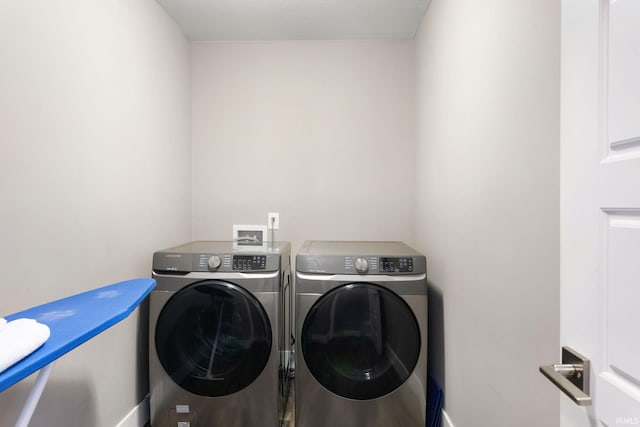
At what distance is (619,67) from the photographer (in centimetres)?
54

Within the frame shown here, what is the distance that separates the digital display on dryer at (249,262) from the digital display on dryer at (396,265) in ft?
2.01

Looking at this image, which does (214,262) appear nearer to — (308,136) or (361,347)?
(361,347)

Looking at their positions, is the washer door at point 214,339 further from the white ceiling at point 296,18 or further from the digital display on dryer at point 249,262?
the white ceiling at point 296,18

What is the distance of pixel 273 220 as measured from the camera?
230 cm

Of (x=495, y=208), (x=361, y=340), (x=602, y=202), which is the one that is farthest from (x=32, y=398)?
(x=495, y=208)

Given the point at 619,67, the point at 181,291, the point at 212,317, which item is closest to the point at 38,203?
the point at 181,291

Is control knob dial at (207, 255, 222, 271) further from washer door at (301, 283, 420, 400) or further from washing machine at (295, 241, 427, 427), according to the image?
washer door at (301, 283, 420, 400)

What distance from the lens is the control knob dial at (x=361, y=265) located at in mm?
1549

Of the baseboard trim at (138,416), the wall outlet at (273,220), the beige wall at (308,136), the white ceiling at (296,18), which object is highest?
the white ceiling at (296,18)

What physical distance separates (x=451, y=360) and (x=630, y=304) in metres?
1.17

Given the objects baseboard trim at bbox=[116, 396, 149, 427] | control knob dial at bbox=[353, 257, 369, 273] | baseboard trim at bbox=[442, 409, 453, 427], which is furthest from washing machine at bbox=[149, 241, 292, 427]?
baseboard trim at bbox=[442, 409, 453, 427]

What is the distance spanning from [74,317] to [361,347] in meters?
1.19

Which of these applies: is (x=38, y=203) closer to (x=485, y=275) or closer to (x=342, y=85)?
(x=485, y=275)

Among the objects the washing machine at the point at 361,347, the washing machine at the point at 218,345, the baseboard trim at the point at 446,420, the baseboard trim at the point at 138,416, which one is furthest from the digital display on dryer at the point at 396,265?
the baseboard trim at the point at 138,416
